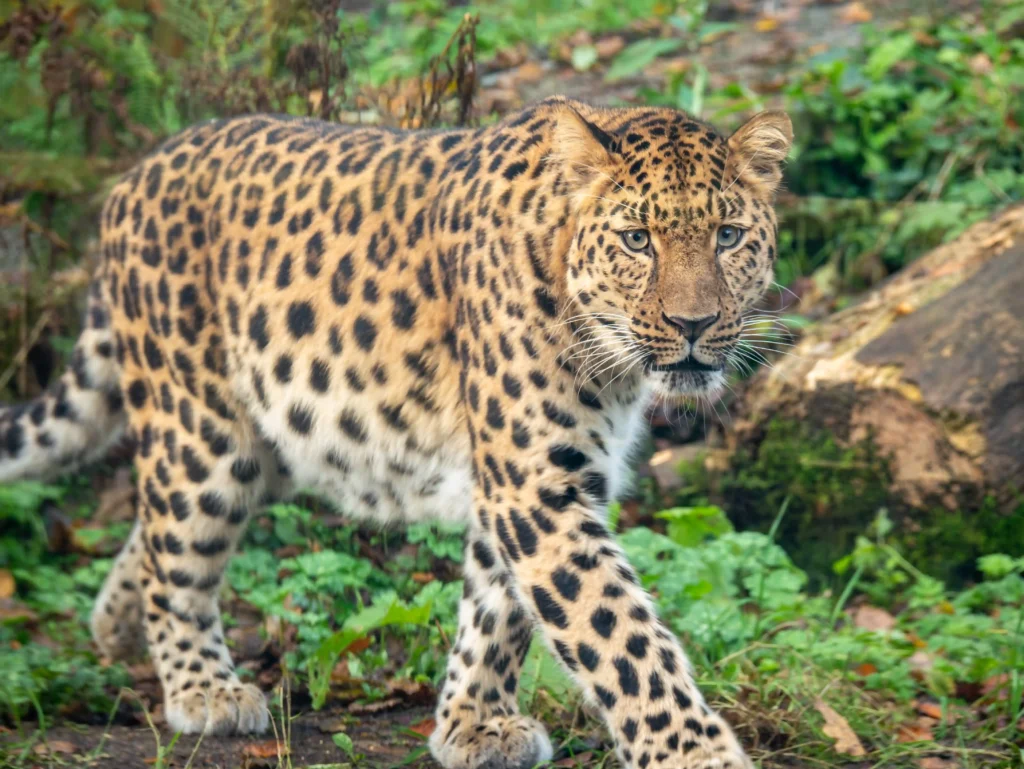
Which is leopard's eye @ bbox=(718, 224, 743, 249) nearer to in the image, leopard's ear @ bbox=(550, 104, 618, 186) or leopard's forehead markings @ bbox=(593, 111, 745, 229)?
leopard's forehead markings @ bbox=(593, 111, 745, 229)

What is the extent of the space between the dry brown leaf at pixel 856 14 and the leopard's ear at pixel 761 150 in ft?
28.6

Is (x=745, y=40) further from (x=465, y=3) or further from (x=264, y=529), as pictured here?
(x=264, y=529)

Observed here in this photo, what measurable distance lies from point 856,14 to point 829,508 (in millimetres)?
7260

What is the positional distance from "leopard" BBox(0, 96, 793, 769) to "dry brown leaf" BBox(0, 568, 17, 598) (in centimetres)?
87

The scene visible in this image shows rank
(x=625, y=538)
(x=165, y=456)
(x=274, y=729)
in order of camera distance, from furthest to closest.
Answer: (x=625, y=538) → (x=165, y=456) → (x=274, y=729)

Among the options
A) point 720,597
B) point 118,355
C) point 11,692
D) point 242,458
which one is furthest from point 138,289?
point 720,597

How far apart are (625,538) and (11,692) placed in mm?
2627

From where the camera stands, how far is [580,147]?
447 cm

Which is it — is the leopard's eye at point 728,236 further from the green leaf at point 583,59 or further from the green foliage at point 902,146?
the green leaf at point 583,59

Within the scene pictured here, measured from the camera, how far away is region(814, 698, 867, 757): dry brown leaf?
490 centimetres

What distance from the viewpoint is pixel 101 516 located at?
7660 mm

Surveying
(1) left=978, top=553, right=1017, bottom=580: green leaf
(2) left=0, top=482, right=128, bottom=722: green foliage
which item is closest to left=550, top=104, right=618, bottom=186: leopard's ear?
(2) left=0, top=482, right=128, bottom=722: green foliage

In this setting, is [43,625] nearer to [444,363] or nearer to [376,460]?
[376,460]

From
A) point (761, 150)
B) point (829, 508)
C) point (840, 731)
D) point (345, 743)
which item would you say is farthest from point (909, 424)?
point (345, 743)
